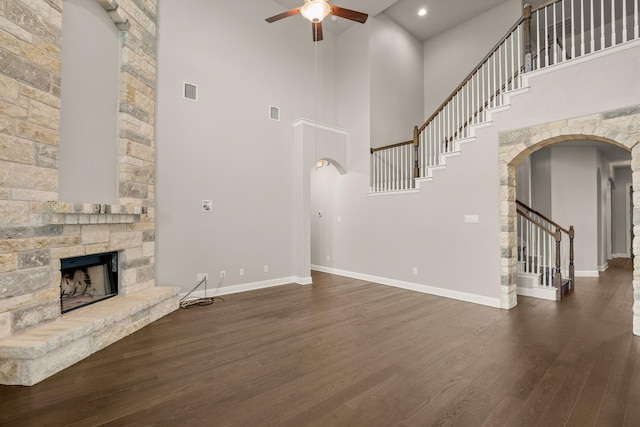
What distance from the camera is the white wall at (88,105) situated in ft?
11.5

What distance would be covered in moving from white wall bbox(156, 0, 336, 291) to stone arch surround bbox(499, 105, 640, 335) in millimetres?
3928

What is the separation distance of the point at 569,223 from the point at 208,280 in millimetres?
8563

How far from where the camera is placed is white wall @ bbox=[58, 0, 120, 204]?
3518 mm

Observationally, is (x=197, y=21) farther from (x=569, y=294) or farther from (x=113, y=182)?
(x=569, y=294)

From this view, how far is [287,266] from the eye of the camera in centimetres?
653

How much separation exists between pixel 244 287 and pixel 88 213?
298cm

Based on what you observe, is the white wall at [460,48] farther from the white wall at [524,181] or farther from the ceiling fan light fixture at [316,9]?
the ceiling fan light fixture at [316,9]

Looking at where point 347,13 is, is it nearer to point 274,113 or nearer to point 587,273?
point 274,113

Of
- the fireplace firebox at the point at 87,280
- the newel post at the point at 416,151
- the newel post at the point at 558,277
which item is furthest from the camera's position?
the newel post at the point at 416,151

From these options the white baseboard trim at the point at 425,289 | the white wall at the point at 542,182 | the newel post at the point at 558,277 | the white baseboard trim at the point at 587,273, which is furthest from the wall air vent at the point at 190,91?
the white baseboard trim at the point at 587,273

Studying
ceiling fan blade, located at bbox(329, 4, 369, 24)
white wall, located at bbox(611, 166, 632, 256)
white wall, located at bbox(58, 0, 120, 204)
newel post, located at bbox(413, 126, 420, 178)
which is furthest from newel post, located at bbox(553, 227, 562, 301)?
white wall, located at bbox(611, 166, 632, 256)

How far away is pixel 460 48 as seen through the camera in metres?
7.93

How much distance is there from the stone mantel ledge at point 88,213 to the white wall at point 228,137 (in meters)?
0.74

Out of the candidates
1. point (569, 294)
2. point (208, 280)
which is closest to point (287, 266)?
point (208, 280)
